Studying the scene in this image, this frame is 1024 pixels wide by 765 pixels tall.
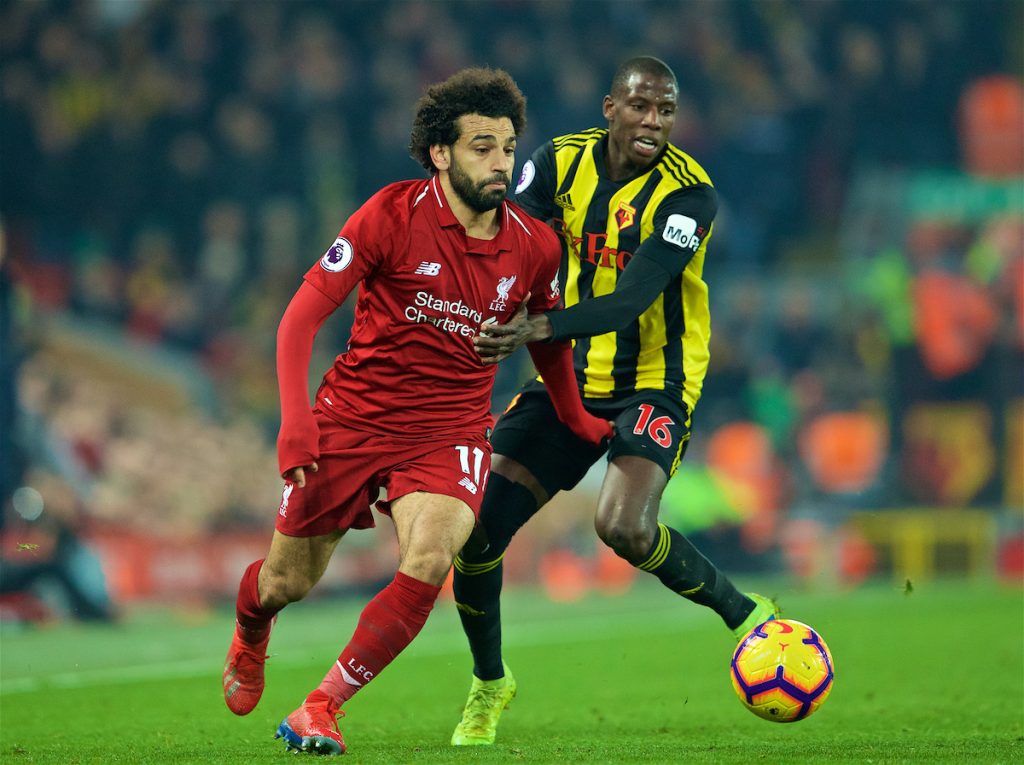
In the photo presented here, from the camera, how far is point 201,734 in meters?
5.68

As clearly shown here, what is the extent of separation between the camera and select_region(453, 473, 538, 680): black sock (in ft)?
19.0

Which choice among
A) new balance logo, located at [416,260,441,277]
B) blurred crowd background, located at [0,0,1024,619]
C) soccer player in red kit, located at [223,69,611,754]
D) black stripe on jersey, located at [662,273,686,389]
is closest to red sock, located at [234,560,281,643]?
soccer player in red kit, located at [223,69,611,754]

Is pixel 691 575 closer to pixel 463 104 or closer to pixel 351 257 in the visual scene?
pixel 351 257

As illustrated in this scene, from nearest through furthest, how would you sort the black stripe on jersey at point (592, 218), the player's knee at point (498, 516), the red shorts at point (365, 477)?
the red shorts at point (365, 477) < the player's knee at point (498, 516) < the black stripe on jersey at point (592, 218)

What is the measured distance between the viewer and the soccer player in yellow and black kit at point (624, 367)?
5.61 metres

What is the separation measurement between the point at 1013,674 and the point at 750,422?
9.29 m

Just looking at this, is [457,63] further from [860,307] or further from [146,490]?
[146,490]

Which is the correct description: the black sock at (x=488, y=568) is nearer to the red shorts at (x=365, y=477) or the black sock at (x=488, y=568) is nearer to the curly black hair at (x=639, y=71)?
the red shorts at (x=365, y=477)

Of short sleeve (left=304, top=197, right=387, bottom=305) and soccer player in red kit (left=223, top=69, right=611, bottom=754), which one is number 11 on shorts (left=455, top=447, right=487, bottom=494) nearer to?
soccer player in red kit (left=223, top=69, right=611, bottom=754)

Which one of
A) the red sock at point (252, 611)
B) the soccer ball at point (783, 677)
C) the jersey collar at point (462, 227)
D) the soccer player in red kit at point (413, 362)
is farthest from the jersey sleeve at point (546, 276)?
the soccer ball at point (783, 677)

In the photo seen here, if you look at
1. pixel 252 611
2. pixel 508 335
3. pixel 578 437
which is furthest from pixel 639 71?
pixel 252 611

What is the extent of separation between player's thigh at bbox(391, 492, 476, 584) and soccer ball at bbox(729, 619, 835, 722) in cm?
119

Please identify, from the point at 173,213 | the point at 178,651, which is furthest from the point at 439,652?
the point at 173,213

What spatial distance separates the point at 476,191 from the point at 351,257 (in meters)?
0.48
